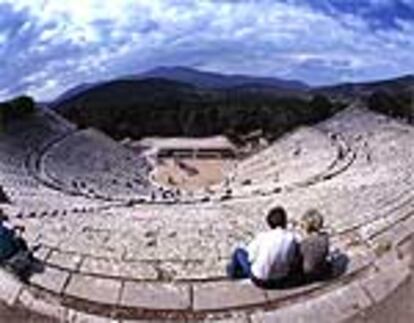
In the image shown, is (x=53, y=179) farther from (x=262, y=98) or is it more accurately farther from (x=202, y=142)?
(x=262, y=98)

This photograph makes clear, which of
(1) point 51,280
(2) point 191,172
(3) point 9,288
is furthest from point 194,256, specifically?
(2) point 191,172

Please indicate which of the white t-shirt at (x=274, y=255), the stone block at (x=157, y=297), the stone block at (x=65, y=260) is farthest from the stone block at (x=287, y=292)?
the stone block at (x=65, y=260)

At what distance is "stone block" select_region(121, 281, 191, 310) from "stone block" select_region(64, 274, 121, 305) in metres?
0.12

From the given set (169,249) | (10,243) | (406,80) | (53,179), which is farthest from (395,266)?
(406,80)

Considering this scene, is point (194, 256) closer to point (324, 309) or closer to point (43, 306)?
point (43, 306)

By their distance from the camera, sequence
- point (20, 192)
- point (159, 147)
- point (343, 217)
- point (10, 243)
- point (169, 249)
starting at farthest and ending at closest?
1. point (159, 147)
2. point (20, 192)
3. point (343, 217)
4. point (169, 249)
5. point (10, 243)

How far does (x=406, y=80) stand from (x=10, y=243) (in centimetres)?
11189

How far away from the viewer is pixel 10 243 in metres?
10.7

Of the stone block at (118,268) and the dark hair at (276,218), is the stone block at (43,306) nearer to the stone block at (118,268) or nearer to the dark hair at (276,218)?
the stone block at (118,268)

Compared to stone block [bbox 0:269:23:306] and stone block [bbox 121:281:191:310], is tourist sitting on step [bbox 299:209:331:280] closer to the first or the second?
stone block [bbox 121:281:191:310]

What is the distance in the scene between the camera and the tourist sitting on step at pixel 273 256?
953 centimetres

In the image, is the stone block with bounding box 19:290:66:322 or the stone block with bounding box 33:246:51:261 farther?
the stone block with bounding box 33:246:51:261

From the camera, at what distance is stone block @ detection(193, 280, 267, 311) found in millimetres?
9164

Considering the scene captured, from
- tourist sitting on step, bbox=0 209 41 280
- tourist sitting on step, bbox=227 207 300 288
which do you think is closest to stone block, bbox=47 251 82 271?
tourist sitting on step, bbox=0 209 41 280
